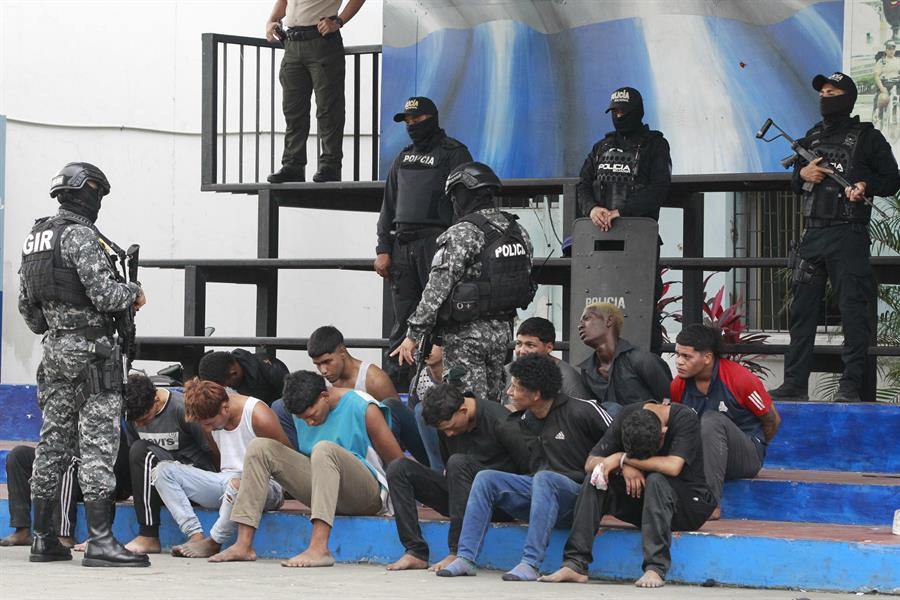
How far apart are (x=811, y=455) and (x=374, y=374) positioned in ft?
7.91

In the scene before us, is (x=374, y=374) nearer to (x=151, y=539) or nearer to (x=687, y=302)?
(x=151, y=539)

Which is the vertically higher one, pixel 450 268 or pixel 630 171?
pixel 630 171

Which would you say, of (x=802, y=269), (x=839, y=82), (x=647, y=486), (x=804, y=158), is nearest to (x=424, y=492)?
(x=647, y=486)

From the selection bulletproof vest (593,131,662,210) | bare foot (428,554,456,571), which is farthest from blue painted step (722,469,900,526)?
bulletproof vest (593,131,662,210)

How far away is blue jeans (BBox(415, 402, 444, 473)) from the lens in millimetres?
7918

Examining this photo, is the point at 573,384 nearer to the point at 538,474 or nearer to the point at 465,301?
the point at 465,301

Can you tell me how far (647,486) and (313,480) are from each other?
1631 mm

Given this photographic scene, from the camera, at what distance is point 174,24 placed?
14508 mm

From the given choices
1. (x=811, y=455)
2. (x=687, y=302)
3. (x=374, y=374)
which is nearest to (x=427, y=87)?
(x=687, y=302)

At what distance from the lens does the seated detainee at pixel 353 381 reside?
26.5 ft

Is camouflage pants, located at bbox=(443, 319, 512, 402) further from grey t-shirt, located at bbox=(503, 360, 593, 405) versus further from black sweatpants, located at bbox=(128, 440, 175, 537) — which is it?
black sweatpants, located at bbox=(128, 440, 175, 537)

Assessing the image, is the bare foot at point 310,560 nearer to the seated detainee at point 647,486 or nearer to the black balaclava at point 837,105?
the seated detainee at point 647,486

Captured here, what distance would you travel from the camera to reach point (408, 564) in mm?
7211

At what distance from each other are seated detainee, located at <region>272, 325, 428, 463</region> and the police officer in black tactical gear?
1.22 m
